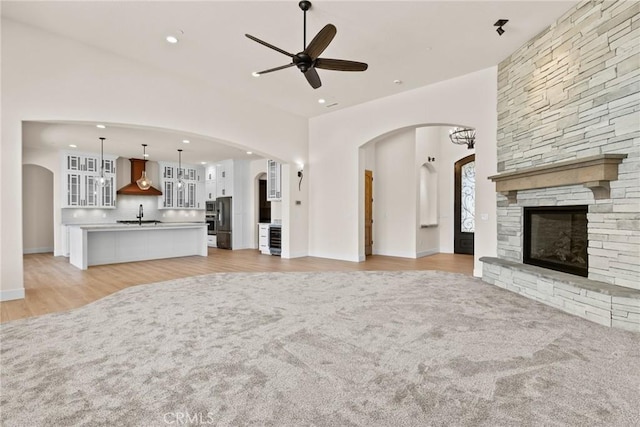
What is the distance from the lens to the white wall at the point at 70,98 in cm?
411

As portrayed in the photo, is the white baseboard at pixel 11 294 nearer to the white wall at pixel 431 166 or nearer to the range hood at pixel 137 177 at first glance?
the range hood at pixel 137 177

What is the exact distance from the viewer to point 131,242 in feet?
24.9

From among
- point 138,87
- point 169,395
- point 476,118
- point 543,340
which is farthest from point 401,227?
point 169,395

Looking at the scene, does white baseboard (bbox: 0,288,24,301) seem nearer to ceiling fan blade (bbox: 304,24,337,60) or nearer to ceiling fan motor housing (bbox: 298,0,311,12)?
ceiling fan blade (bbox: 304,24,337,60)

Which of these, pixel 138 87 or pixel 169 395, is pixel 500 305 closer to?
pixel 169 395

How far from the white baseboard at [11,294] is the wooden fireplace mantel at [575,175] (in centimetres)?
685

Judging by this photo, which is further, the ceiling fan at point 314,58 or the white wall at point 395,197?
the white wall at point 395,197

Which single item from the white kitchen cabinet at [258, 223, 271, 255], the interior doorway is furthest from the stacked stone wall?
the white kitchen cabinet at [258, 223, 271, 255]

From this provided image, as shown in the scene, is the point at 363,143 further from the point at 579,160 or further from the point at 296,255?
the point at 579,160

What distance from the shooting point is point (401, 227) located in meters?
8.17

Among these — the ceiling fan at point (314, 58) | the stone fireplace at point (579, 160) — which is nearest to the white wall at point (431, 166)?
the stone fireplace at point (579, 160)

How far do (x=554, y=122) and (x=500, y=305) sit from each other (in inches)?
97.4

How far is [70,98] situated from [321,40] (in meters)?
3.79

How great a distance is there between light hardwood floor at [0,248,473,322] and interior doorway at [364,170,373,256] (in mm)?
355
